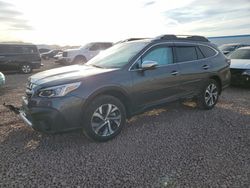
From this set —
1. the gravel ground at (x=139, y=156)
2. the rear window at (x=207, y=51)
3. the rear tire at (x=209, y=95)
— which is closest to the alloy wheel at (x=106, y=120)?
the gravel ground at (x=139, y=156)

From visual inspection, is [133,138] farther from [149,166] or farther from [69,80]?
[69,80]

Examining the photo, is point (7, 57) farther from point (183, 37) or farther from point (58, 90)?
point (58, 90)

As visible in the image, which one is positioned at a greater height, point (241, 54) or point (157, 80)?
point (241, 54)

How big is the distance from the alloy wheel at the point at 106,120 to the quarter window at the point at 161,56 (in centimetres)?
119

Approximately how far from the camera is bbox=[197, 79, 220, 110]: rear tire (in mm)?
6117

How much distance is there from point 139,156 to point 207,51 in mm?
3606

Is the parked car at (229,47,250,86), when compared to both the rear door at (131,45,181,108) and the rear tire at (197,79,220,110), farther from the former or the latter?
the rear door at (131,45,181,108)

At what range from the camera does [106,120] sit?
14.3ft

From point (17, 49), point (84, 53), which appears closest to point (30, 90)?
point (17, 49)

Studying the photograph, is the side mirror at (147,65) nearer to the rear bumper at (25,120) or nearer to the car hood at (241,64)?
the rear bumper at (25,120)

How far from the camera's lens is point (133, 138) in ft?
15.0

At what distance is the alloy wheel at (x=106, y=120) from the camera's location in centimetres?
423

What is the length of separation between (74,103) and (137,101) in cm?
127

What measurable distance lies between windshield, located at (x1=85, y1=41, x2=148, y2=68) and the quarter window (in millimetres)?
211
